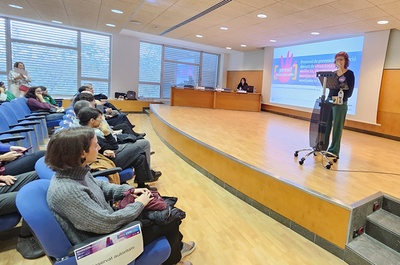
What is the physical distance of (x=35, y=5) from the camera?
5.97m

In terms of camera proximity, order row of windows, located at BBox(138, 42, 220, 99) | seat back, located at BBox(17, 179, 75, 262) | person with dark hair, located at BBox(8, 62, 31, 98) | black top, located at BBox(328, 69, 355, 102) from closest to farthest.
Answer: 1. seat back, located at BBox(17, 179, 75, 262)
2. black top, located at BBox(328, 69, 355, 102)
3. person with dark hair, located at BBox(8, 62, 31, 98)
4. row of windows, located at BBox(138, 42, 220, 99)

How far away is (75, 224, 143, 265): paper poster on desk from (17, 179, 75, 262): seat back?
8 centimetres

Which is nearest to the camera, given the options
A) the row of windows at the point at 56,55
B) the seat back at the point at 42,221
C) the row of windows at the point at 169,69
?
the seat back at the point at 42,221

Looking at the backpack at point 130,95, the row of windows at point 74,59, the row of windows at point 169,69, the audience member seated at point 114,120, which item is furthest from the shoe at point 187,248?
the row of windows at point 169,69

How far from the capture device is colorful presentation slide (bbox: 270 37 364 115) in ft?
22.3

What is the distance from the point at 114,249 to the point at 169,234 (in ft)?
1.47

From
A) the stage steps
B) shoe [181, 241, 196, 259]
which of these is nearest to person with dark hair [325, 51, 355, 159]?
the stage steps

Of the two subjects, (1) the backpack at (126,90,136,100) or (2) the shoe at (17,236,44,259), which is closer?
(2) the shoe at (17,236,44,259)

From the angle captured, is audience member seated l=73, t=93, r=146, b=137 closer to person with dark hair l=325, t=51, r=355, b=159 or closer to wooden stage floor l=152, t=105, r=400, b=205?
wooden stage floor l=152, t=105, r=400, b=205

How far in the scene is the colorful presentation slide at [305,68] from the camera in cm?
680

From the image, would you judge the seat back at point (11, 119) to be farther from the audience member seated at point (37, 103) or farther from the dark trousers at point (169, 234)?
the dark trousers at point (169, 234)

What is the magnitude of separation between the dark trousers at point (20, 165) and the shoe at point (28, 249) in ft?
1.85

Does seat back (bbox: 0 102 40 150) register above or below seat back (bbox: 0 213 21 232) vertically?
above

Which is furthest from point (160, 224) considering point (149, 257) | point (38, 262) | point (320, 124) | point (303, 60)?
point (303, 60)
